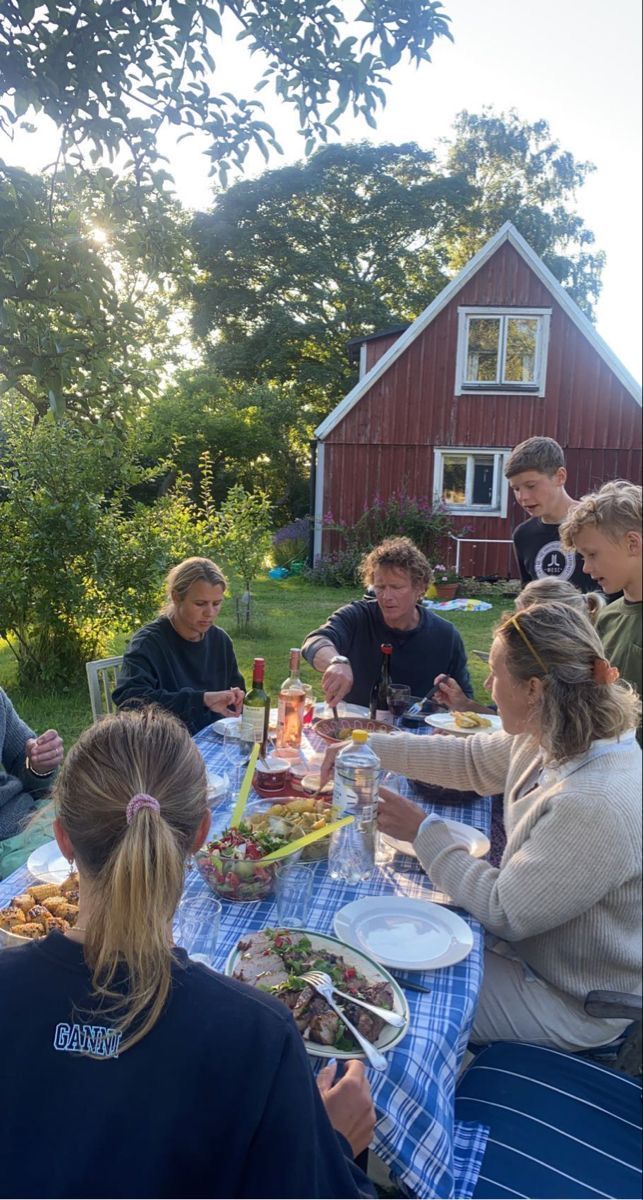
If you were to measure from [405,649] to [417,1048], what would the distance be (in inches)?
95.0

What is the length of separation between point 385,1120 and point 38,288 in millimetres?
2209

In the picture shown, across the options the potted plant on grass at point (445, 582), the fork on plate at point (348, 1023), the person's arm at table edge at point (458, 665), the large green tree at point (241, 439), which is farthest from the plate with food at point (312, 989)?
the large green tree at point (241, 439)

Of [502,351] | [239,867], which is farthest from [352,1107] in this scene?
[502,351]

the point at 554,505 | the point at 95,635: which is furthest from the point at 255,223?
the point at 554,505

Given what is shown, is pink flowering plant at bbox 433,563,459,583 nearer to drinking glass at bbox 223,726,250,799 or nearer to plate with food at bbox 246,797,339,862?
drinking glass at bbox 223,726,250,799

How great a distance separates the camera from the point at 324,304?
22672 mm

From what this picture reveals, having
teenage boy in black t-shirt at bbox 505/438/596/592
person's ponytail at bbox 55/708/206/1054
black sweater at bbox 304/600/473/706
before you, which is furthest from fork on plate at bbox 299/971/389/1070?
teenage boy in black t-shirt at bbox 505/438/596/592

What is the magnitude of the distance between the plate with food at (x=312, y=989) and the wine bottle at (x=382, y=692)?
1.40 meters

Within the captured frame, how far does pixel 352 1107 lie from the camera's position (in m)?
1.12

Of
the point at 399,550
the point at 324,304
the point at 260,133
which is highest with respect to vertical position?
Answer: the point at 324,304

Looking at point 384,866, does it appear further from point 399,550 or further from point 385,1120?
point 399,550

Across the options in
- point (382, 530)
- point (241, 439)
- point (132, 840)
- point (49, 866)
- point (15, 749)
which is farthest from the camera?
point (241, 439)

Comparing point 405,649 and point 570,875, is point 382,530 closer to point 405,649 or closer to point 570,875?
point 405,649

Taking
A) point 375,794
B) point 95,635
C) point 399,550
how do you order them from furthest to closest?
point 95,635 → point 399,550 → point 375,794
